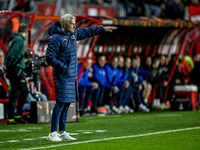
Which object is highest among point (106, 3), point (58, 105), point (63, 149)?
point (106, 3)

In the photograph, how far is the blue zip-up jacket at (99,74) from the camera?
46.0 feet

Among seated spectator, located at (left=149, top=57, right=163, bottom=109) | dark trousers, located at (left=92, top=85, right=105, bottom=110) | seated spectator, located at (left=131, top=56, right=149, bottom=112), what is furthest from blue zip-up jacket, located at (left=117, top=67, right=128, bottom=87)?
seated spectator, located at (left=149, top=57, right=163, bottom=109)

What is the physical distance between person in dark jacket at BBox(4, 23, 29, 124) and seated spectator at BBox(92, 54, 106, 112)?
3310 mm

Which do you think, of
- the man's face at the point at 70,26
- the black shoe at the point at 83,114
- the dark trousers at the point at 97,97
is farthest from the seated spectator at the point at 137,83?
the man's face at the point at 70,26

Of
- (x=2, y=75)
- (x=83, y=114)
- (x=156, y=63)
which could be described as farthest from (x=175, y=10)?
(x=2, y=75)

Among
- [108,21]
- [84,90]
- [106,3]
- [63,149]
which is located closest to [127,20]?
[108,21]

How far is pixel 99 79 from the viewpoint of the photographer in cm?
1403

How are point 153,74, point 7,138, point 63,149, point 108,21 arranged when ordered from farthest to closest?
point 153,74 → point 108,21 → point 7,138 → point 63,149

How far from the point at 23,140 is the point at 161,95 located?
8.54 m

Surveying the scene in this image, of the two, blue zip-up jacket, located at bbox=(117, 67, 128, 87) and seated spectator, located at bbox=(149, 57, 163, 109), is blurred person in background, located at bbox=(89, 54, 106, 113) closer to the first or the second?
blue zip-up jacket, located at bbox=(117, 67, 128, 87)

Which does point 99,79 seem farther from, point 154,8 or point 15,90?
point 154,8

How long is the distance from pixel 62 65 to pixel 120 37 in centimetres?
801

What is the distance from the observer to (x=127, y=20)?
1397 centimetres

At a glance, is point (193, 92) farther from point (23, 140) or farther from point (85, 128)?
point (23, 140)
